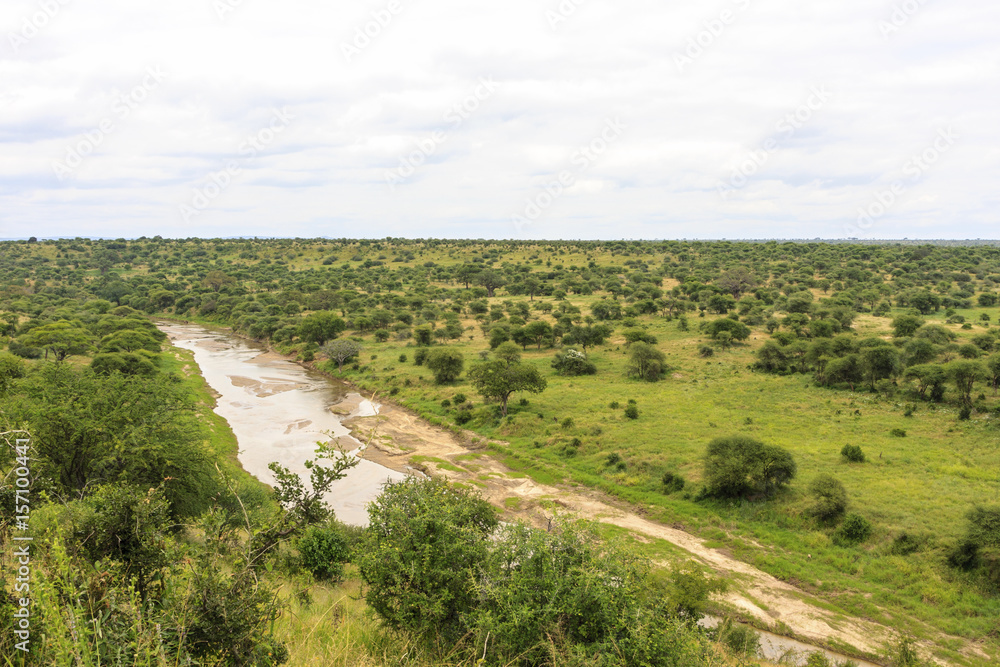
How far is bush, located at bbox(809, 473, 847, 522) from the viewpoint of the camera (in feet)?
82.4

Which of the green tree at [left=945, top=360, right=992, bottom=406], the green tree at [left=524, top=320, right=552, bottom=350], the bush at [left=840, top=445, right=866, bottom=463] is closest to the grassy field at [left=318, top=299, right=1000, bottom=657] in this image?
the bush at [left=840, top=445, right=866, bottom=463]

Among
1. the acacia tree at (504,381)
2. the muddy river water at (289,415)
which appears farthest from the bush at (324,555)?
the acacia tree at (504,381)

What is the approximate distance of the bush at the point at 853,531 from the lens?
23.8 metres

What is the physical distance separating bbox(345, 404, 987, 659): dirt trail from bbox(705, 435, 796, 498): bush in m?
3.85

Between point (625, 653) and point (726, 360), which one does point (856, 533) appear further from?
point (726, 360)

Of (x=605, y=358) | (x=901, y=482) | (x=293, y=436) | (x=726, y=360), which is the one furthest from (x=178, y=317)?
(x=901, y=482)

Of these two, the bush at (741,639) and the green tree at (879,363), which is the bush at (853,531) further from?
the green tree at (879,363)

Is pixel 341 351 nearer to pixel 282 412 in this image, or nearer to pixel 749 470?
pixel 282 412

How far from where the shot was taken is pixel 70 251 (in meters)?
161

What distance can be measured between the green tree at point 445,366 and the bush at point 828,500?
32.5 metres

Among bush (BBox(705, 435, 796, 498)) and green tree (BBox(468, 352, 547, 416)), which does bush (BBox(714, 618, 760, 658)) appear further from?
green tree (BBox(468, 352, 547, 416))

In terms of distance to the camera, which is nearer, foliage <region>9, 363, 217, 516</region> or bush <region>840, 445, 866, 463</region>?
foliage <region>9, 363, 217, 516</region>

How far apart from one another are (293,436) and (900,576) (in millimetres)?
37567

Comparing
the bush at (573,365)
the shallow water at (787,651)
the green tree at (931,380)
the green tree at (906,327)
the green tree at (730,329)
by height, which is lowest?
the shallow water at (787,651)
